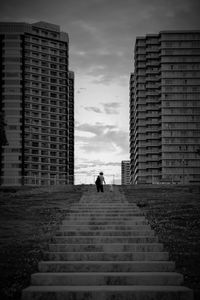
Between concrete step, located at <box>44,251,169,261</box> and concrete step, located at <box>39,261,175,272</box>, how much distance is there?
70 cm

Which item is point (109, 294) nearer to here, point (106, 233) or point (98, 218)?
point (106, 233)

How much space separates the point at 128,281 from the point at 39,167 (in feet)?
320

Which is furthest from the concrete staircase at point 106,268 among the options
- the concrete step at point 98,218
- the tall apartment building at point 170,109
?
the tall apartment building at point 170,109

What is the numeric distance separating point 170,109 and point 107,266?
101 meters

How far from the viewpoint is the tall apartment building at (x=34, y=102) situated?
10388cm

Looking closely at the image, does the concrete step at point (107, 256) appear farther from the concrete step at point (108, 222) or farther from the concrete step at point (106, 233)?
the concrete step at point (108, 222)

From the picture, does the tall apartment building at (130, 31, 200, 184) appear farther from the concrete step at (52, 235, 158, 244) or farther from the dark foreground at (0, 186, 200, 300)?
the concrete step at (52, 235, 158, 244)

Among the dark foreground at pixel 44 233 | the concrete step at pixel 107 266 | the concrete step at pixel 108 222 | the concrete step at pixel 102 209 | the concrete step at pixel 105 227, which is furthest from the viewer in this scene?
the concrete step at pixel 102 209

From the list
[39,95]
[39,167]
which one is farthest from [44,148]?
[39,95]

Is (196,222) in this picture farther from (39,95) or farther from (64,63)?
(64,63)

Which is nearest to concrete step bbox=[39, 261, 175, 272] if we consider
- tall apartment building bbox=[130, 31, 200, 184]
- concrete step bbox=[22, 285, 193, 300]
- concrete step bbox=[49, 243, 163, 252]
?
concrete step bbox=[49, 243, 163, 252]

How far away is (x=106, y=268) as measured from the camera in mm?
10438

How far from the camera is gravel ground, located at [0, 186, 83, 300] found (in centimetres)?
1048

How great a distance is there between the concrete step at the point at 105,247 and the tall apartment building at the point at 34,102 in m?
87.9
